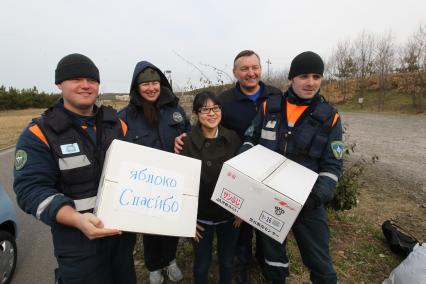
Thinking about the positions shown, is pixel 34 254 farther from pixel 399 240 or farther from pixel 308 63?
pixel 399 240

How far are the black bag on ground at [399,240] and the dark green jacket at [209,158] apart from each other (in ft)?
6.59

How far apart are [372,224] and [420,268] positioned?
1601 millimetres

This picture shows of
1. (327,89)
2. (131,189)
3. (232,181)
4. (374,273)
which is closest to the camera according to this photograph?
(131,189)

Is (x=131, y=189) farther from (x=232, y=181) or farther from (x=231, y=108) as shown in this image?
(x=231, y=108)

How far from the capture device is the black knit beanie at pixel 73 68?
159 centimetres

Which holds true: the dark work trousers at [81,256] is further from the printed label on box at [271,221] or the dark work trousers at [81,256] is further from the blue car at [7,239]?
the blue car at [7,239]

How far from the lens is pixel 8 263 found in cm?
270

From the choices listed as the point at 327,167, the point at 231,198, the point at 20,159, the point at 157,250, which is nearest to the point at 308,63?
the point at 327,167

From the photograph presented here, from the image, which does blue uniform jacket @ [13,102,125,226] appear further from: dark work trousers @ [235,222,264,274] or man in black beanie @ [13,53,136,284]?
dark work trousers @ [235,222,264,274]

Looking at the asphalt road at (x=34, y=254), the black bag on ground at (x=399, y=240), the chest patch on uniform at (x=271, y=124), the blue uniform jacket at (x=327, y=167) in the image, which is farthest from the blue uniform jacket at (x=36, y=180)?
the black bag on ground at (x=399, y=240)

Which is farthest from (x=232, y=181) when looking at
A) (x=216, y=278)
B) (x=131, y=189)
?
(x=216, y=278)

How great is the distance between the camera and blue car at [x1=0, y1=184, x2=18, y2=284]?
259 centimetres

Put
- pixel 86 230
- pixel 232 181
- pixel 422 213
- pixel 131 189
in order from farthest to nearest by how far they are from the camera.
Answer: pixel 422 213
pixel 232 181
pixel 131 189
pixel 86 230

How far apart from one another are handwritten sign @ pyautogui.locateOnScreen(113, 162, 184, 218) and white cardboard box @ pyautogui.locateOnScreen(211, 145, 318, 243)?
296 millimetres
